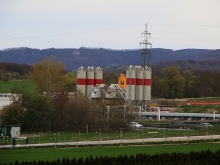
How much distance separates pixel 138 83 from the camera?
92.8 metres

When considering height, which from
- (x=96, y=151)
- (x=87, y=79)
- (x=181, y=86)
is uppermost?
(x=181, y=86)

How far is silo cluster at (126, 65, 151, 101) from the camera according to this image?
9106 cm

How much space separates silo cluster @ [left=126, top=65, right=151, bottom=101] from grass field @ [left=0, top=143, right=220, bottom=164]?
4312cm

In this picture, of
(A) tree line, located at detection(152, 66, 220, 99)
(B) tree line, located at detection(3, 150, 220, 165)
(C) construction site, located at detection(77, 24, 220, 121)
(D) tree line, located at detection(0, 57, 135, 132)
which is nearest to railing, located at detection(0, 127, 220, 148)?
(D) tree line, located at detection(0, 57, 135, 132)

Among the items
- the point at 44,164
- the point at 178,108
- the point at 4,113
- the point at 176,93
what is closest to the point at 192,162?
the point at 44,164

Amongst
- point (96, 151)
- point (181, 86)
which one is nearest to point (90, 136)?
point (96, 151)

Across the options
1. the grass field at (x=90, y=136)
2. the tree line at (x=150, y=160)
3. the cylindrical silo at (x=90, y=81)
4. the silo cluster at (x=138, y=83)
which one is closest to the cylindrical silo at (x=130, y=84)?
the silo cluster at (x=138, y=83)

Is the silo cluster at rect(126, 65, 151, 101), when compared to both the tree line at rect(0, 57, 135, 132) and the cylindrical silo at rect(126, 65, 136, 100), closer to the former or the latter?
the cylindrical silo at rect(126, 65, 136, 100)

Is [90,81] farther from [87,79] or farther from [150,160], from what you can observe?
[150,160]

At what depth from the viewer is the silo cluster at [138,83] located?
299ft

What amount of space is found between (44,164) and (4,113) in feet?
110

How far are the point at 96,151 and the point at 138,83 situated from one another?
50766 mm

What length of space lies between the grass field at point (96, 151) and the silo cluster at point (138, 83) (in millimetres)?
43117

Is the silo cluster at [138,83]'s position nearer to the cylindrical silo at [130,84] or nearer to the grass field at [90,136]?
the cylindrical silo at [130,84]
